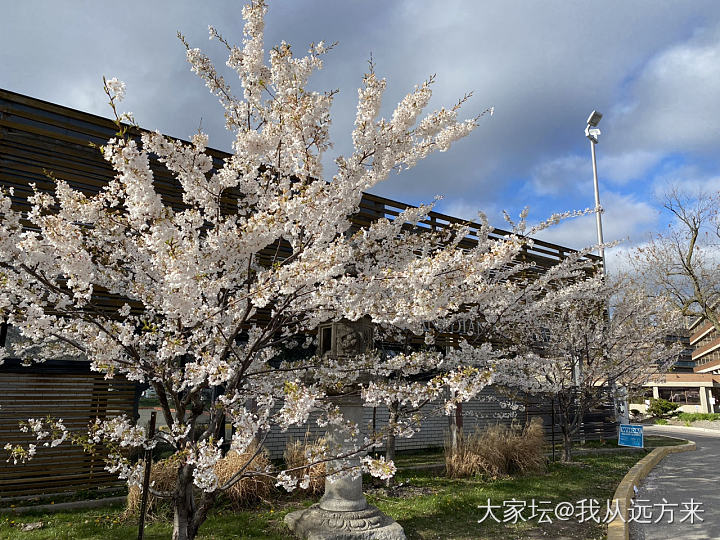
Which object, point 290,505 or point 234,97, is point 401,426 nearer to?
point 290,505

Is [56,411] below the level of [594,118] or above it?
below

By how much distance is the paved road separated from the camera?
20.3 ft

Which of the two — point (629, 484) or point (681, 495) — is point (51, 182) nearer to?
point (629, 484)

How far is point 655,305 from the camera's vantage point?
50.4 feet

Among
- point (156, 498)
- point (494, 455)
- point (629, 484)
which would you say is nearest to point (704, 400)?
point (629, 484)

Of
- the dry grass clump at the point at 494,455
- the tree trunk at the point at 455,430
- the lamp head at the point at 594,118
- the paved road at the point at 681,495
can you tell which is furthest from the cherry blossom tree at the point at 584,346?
the lamp head at the point at 594,118

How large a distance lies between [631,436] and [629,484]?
322 centimetres

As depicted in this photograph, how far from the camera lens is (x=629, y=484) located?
8.49 meters

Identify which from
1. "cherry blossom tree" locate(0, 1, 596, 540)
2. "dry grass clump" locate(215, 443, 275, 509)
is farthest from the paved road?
"dry grass clump" locate(215, 443, 275, 509)

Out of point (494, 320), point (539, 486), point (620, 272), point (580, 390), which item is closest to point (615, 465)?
point (580, 390)

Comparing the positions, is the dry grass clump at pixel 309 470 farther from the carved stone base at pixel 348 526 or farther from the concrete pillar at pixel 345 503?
the carved stone base at pixel 348 526

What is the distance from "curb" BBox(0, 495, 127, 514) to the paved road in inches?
285

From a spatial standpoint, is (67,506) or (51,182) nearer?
(67,506)

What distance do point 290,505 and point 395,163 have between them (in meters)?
5.10
